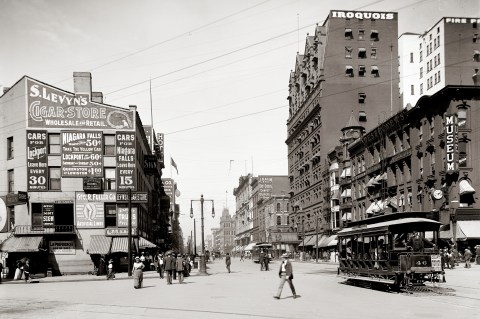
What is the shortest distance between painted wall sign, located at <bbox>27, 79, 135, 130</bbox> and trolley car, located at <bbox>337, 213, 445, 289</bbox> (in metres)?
27.3

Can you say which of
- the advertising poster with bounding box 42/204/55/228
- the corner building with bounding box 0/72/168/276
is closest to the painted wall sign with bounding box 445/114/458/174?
the corner building with bounding box 0/72/168/276

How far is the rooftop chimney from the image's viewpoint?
46.8 meters

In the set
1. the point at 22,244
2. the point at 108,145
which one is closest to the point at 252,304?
the point at 22,244

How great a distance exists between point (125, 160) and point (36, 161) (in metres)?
7.42

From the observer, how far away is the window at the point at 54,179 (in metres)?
46.0

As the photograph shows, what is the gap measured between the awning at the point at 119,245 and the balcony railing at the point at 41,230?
3.59 m

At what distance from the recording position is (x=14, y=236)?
44531 mm

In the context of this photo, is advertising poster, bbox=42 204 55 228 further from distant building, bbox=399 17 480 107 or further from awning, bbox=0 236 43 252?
distant building, bbox=399 17 480 107

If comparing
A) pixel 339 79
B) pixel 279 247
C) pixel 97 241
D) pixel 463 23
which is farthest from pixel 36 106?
pixel 279 247

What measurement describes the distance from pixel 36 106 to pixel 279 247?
3025 inches

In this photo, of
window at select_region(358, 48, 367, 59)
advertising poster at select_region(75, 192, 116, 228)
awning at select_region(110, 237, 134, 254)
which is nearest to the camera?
awning at select_region(110, 237, 134, 254)

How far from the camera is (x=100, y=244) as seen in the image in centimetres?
4512

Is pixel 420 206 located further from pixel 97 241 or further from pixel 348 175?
pixel 97 241

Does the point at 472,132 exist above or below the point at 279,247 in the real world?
above
